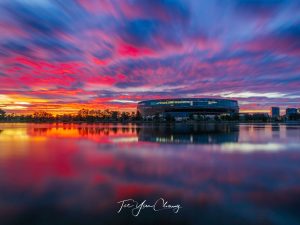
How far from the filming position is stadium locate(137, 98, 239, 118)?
5979 inches

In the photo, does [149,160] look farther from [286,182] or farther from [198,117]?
[198,117]

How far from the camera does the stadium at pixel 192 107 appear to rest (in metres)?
152

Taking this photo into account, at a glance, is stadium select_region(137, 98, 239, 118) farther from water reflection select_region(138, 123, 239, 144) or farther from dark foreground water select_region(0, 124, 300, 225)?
dark foreground water select_region(0, 124, 300, 225)

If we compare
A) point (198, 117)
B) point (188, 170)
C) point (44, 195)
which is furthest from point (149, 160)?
point (198, 117)
